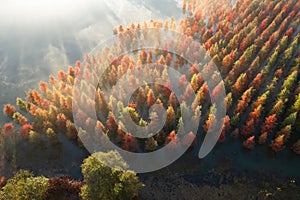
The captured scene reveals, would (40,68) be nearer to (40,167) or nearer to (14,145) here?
(14,145)

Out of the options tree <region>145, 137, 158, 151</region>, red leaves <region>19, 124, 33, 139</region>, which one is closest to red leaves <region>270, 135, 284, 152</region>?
tree <region>145, 137, 158, 151</region>

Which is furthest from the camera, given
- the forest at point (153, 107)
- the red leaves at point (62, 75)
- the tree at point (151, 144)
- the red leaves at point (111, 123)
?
the red leaves at point (62, 75)

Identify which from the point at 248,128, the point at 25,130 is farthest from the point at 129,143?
the point at 248,128

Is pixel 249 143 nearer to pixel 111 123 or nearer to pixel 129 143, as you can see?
pixel 129 143

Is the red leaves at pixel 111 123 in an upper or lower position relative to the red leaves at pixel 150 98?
lower

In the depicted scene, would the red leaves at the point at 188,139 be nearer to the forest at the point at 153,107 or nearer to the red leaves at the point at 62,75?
the forest at the point at 153,107

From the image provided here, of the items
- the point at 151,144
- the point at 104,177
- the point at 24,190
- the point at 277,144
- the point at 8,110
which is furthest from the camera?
the point at 8,110

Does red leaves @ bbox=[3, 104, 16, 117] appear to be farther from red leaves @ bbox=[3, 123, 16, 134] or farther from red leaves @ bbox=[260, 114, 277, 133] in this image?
red leaves @ bbox=[260, 114, 277, 133]

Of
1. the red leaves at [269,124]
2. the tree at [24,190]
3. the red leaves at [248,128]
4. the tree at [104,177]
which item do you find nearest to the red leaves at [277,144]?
the red leaves at [269,124]

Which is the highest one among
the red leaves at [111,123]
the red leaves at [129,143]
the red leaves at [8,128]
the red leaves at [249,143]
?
the red leaves at [8,128]

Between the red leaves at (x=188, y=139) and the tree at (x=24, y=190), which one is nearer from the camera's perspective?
the tree at (x=24, y=190)
